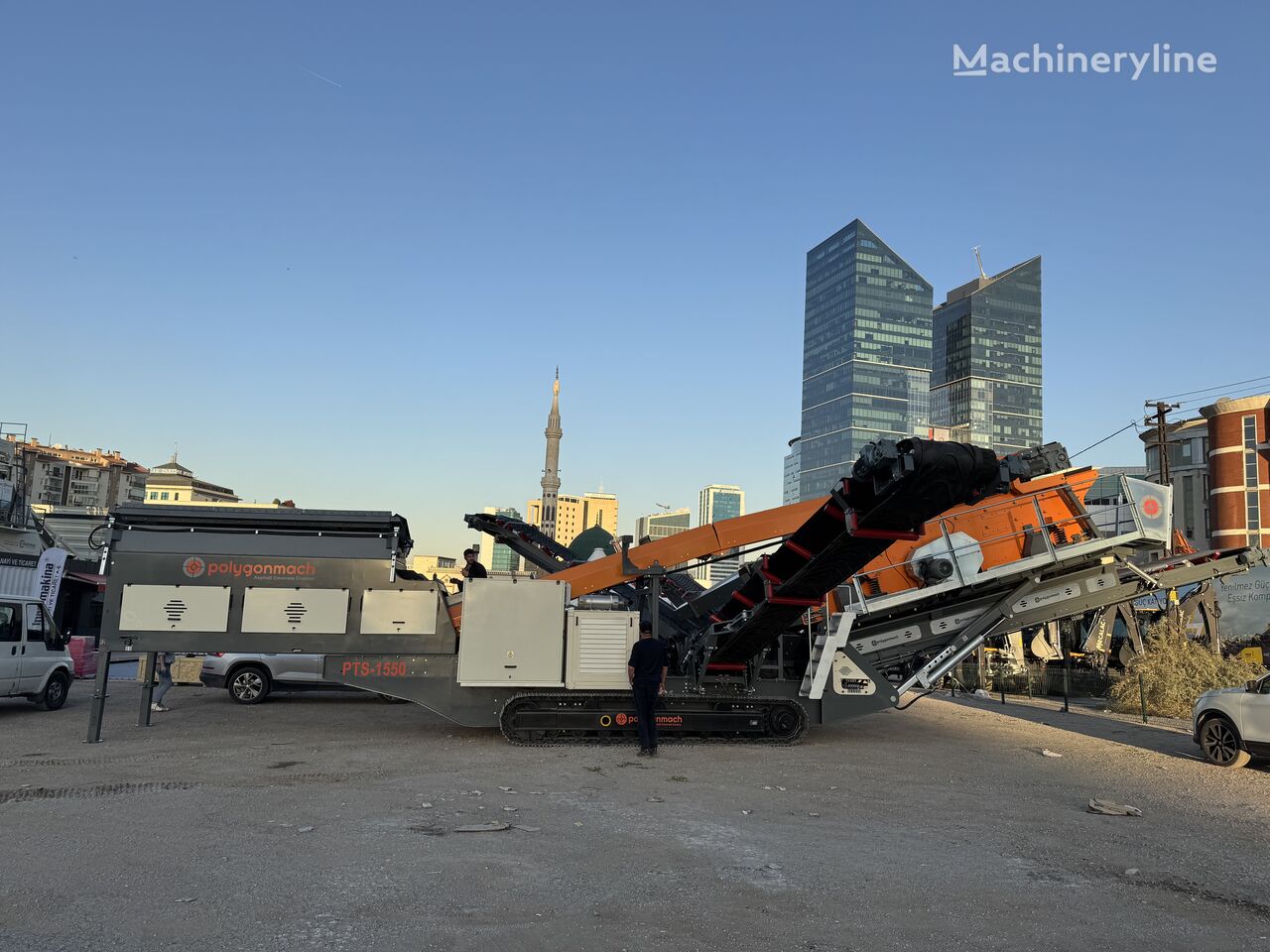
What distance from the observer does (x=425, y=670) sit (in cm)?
1159

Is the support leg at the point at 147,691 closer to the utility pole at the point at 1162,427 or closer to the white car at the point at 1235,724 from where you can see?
the white car at the point at 1235,724

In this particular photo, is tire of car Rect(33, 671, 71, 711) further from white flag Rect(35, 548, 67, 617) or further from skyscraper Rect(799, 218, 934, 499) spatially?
skyscraper Rect(799, 218, 934, 499)

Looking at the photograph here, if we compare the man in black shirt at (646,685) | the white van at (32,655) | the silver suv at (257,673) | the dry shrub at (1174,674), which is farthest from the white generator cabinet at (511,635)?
the dry shrub at (1174,674)

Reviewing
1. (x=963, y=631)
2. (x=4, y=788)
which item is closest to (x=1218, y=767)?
(x=963, y=631)

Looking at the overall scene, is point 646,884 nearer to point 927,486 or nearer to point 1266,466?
point 927,486

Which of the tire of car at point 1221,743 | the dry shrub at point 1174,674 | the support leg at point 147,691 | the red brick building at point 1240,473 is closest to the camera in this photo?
the tire of car at point 1221,743

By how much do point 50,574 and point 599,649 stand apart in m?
17.3

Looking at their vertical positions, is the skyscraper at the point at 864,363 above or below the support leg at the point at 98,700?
above

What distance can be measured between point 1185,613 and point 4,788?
22.2 m

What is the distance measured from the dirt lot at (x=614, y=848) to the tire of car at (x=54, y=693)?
3408mm

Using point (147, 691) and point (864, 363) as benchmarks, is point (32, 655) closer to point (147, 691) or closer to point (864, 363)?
point (147, 691)

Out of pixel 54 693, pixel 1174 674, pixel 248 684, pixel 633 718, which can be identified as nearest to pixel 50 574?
pixel 54 693

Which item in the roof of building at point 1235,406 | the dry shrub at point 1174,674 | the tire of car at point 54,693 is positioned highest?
the roof of building at point 1235,406

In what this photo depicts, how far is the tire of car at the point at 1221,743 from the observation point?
10750 mm
